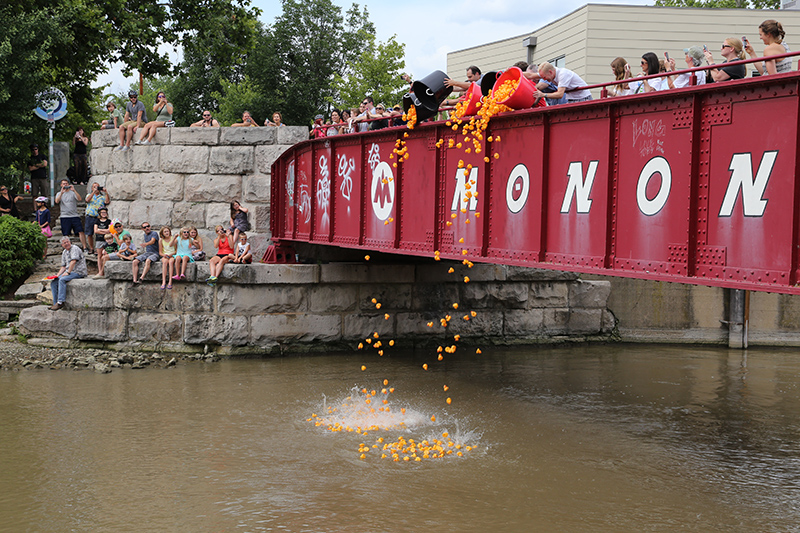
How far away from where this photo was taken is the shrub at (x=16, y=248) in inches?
752

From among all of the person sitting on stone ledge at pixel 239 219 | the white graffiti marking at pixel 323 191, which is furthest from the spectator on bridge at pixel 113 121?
the white graffiti marking at pixel 323 191

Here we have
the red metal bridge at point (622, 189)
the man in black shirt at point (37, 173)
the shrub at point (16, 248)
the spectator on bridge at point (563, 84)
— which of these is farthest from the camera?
the man in black shirt at point (37, 173)

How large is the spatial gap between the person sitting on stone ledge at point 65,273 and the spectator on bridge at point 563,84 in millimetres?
11955

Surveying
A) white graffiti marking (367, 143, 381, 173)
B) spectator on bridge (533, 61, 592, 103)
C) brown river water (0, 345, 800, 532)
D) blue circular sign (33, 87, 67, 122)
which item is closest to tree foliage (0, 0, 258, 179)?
blue circular sign (33, 87, 67, 122)

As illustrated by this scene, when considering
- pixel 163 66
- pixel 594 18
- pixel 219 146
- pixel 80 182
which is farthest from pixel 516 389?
pixel 163 66

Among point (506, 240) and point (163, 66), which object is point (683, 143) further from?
point (163, 66)

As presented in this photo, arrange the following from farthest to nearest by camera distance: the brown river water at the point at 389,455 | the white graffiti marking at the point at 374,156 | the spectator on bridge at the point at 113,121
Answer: the spectator on bridge at the point at 113,121 < the white graffiti marking at the point at 374,156 < the brown river water at the point at 389,455

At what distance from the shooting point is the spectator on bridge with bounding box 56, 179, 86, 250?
20.6 meters

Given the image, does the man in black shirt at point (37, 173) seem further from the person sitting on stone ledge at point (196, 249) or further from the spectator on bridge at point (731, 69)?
the spectator on bridge at point (731, 69)

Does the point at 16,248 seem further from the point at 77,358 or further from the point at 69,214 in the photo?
the point at 77,358

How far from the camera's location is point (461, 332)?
21.0m

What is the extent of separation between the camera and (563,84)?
34.4 feet

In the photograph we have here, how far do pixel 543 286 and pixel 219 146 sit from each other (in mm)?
9451

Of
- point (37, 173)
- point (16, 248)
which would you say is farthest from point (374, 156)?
point (37, 173)
